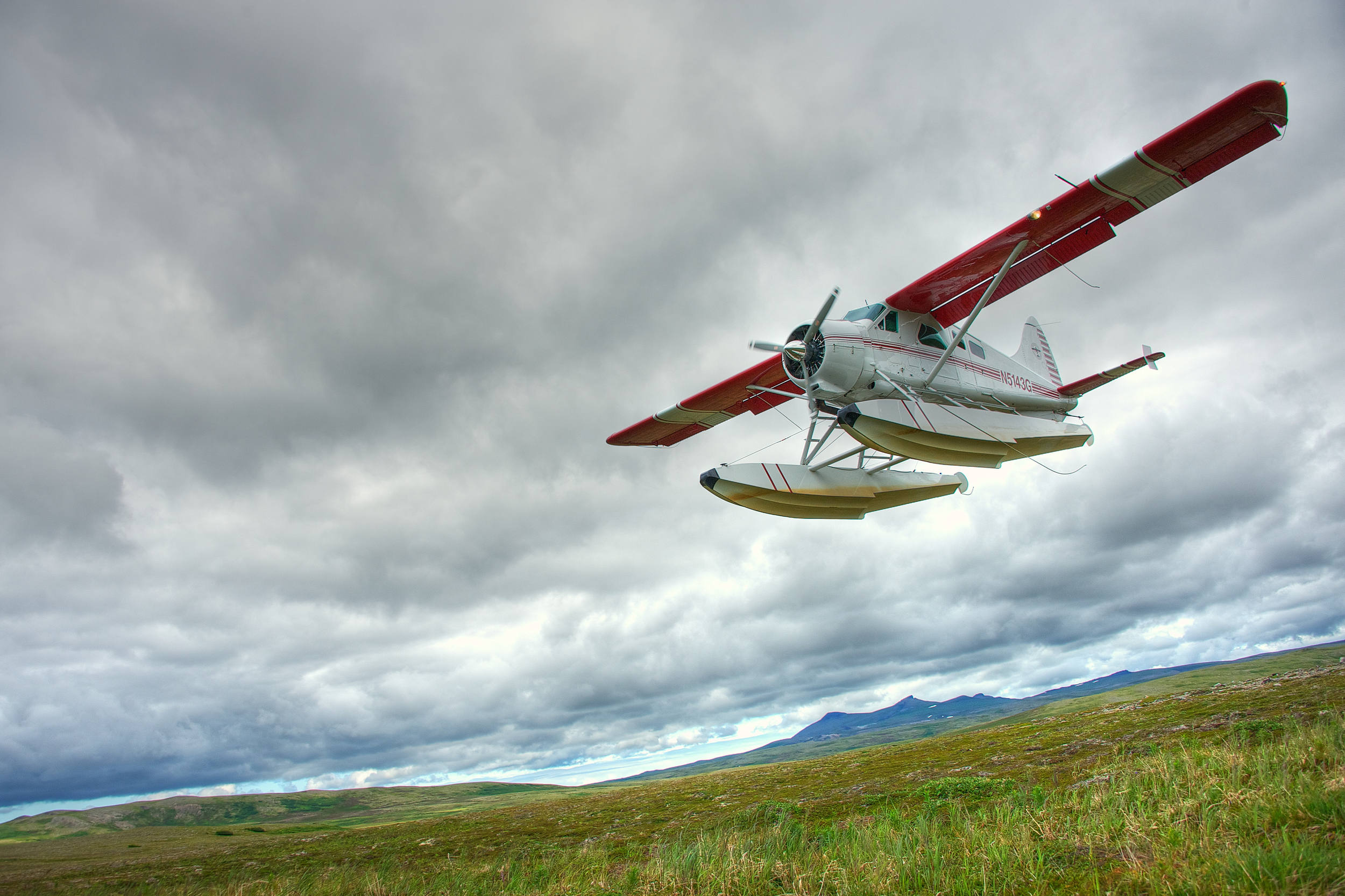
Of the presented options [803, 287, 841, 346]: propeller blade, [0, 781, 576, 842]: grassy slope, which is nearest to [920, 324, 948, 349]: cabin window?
[803, 287, 841, 346]: propeller blade

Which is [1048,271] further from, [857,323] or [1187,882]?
[1187,882]

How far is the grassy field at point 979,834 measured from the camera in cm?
516

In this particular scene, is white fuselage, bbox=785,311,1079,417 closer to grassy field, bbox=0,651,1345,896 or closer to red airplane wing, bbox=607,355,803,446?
red airplane wing, bbox=607,355,803,446

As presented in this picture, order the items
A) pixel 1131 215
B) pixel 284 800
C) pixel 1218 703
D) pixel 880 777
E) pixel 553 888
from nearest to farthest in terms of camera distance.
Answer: pixel 553 888 → pixel 1131 215 → pixel 1218 703 → pixel 880 777 → pixel 284 800

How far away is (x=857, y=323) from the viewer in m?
16.6

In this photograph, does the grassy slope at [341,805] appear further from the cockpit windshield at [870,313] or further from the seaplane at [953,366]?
the cockpit windshield at [870,313]

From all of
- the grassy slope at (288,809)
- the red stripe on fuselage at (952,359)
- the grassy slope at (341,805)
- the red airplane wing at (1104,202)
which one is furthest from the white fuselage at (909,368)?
the grassy slope at (288,809)

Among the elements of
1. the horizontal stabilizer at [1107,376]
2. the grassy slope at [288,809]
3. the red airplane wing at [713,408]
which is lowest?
the grassy slope at [288,809]

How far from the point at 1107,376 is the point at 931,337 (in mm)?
7264

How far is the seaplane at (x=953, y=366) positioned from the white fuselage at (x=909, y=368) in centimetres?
4

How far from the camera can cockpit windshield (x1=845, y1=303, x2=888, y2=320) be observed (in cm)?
1692

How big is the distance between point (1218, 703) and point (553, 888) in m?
22.8

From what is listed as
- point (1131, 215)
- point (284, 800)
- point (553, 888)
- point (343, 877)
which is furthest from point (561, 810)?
point (284, 800)

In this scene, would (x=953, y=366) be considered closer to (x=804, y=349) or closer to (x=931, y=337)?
(x=931, y=337)
